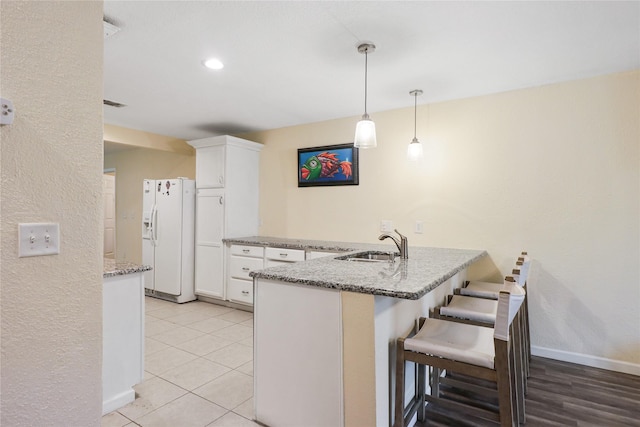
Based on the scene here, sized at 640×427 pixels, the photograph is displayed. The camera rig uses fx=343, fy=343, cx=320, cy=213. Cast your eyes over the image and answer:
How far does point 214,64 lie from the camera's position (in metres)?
2.56

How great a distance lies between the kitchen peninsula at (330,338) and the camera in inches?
60.5

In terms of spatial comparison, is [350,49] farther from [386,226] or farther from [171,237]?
[171,237]

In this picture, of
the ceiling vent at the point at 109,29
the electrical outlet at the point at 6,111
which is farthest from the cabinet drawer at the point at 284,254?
the electrical outlet at the point at 6,111

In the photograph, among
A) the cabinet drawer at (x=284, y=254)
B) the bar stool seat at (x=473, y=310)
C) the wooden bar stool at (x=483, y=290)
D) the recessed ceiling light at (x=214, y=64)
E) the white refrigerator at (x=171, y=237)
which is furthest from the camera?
the white refrigerator at (x=171, y=237)

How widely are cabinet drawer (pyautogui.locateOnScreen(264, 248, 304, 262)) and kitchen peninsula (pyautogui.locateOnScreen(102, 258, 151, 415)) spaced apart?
1.74 m

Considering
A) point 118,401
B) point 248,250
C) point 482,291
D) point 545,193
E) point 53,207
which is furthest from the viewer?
point 248,250

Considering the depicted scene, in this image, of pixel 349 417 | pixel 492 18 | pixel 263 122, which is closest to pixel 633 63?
pixel 492 18

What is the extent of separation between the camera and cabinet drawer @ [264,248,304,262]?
364 centimetres

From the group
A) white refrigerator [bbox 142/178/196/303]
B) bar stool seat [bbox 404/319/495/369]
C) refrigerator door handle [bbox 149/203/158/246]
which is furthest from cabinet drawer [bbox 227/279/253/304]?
bar stool seat [bbox 404/319/495/369]

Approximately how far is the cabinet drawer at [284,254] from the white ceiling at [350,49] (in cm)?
154

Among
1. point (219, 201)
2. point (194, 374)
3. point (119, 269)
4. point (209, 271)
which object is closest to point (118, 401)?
point (194, 374)

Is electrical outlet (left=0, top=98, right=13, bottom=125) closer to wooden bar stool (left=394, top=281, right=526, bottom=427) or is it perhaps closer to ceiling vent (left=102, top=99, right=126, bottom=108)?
wooden bar stool (left=394, top=281, right=526, bottom=427)

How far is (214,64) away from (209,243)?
2406mm

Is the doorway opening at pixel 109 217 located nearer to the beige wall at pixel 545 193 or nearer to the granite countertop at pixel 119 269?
the granite countertop at pixel 119 269
